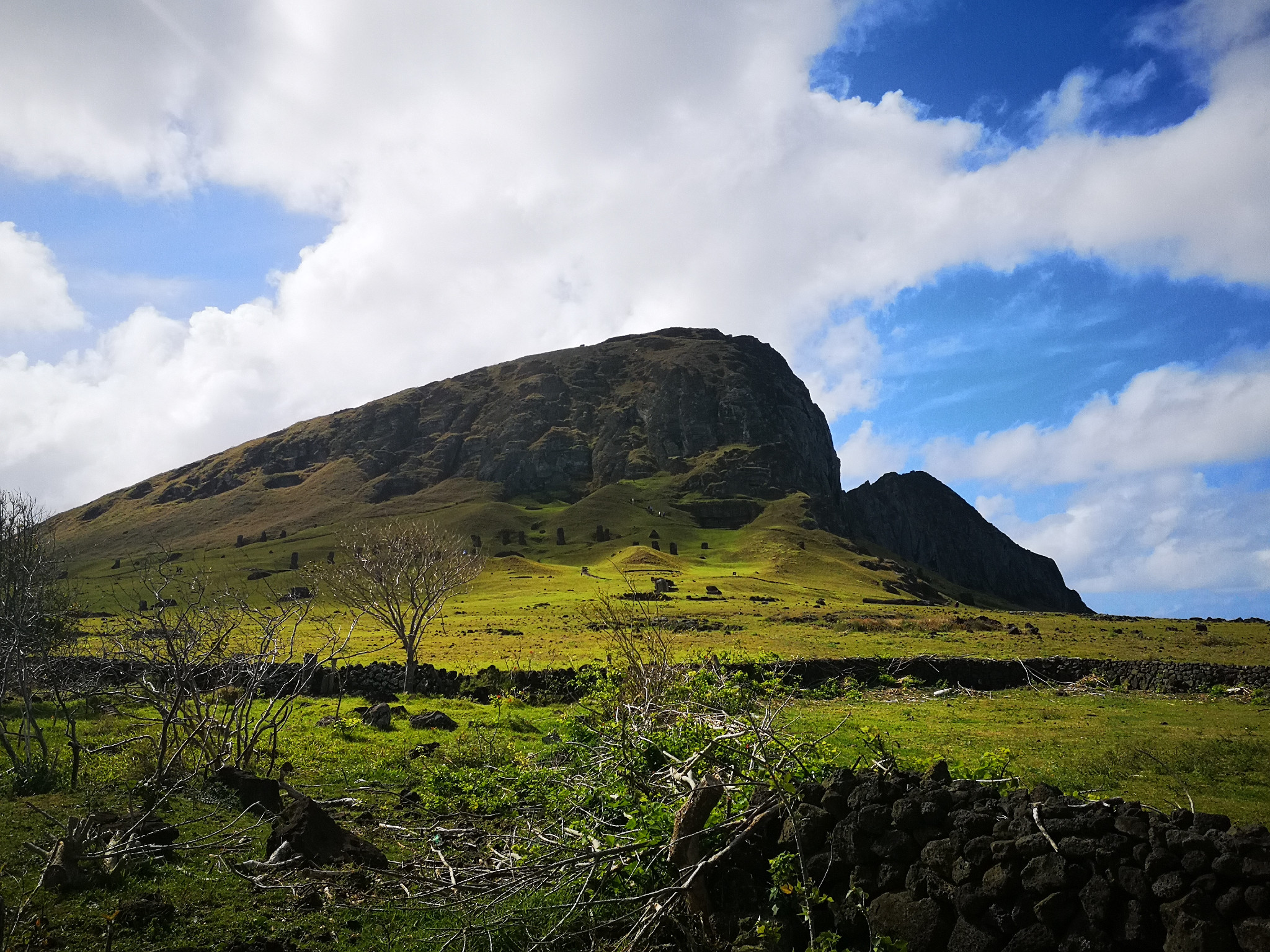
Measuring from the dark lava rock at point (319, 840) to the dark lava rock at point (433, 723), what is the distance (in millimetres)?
11073

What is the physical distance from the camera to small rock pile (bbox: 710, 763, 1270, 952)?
5.54 metres

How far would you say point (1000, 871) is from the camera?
20.9 ft

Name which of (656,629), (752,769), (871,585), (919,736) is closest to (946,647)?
(919,736)

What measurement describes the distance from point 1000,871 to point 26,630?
21.2 meters

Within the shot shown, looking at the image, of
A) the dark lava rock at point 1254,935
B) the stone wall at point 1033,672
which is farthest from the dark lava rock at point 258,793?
the stone wall at point 1033,672

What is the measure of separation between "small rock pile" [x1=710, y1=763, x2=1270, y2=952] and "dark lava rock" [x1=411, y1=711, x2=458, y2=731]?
15531 millimetres

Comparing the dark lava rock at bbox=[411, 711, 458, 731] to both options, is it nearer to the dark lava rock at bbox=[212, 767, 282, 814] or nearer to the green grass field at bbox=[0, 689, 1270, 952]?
the green grass field at bbox=[0, 689, 1270, 952]

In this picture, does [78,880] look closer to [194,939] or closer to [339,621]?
[194,939]

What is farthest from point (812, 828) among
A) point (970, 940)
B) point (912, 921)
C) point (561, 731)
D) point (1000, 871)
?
point (561, 731)

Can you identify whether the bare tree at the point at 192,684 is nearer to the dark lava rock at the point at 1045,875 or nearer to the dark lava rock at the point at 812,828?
the dark lava rock at the point at 812,828

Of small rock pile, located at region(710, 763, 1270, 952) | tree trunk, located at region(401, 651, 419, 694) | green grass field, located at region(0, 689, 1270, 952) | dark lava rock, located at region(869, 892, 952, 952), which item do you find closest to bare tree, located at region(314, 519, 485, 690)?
tree trunk, located at region(401, 651, 419, 694)

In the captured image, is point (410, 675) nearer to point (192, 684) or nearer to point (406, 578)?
point (406, 578)

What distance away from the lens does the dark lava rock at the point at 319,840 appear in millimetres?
10367

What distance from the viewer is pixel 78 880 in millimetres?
8875
